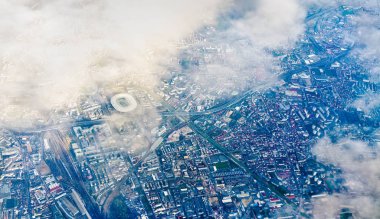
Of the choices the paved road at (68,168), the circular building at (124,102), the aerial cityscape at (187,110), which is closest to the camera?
the paved road at (68,168)

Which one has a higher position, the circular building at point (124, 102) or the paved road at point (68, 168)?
the circular building at point (124, 102)

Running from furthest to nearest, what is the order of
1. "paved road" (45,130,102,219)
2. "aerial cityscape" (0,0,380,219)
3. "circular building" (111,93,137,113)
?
"circular building" (111,93,137,113) < "aerial cityscape" (0,0,380,219) < "paved road" (45,130,102,219)

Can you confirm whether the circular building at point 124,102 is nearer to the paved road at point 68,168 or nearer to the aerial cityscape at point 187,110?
the aerial cityscape at point 187,110

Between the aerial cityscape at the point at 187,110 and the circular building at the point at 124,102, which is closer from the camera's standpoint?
the aerial cityscape at the point at 187,110

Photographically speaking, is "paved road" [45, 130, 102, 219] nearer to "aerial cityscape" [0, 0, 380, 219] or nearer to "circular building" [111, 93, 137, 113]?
"aerial cityscape" [0, 0, 380, 219]

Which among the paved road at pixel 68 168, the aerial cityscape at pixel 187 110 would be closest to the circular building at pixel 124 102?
the aerial cityscape at pixel 187 110

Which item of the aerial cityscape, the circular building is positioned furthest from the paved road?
the circular building

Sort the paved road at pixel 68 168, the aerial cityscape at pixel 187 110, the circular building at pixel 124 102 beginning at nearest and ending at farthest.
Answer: the paved road at pixel 68 168
the aerial cityscape at pixel 187 110
the circular building at pixel 124 102
